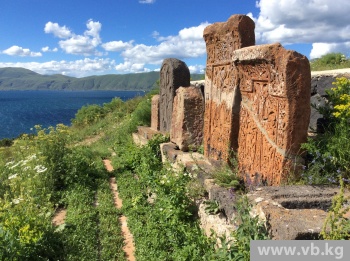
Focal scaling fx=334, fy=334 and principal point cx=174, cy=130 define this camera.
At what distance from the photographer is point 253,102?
3.76 m

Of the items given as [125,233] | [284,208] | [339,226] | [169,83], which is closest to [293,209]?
[284,208]

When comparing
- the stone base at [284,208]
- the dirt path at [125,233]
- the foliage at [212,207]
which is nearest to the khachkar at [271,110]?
the stone base at [284,208]

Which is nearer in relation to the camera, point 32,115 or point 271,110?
point 271,110

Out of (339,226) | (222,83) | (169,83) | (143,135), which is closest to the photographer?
(339,226)

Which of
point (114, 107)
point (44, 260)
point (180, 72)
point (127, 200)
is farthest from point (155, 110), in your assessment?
point (114, 107)

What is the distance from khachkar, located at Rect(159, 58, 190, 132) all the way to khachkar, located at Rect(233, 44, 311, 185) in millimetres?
3880

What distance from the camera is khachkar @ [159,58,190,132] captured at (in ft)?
25.7

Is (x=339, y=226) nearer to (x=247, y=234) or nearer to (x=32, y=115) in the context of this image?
(x=247, y=234)

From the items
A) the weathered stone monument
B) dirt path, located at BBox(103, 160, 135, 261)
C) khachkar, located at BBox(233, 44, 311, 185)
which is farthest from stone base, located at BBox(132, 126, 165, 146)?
khachkar, located at BBox(233, 44, 311, 185)

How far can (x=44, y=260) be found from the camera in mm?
3547

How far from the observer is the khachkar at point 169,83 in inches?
309

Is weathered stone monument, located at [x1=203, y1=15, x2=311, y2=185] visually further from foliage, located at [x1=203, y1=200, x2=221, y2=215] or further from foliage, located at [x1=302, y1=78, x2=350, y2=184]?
foliage, located at [x1=203, y1=200, x2=221, y2=215]

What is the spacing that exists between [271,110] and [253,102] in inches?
13.7

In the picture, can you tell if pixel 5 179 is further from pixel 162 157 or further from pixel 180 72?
pixel 180 72
